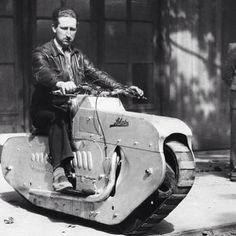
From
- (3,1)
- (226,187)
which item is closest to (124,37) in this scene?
(3,1)

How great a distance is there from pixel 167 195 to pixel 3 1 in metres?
4.84

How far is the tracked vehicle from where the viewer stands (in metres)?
5.05

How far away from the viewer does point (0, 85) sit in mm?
8969

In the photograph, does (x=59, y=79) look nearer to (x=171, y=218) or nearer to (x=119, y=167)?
(x=119, y=167)

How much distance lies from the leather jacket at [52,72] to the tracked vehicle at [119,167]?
0.28m

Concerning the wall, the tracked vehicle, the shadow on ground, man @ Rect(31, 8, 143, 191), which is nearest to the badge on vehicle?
the tracked vehicle

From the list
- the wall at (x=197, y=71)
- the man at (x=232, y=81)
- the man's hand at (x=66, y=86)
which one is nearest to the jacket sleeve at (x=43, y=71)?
the man's hand at (x=66, y=86)

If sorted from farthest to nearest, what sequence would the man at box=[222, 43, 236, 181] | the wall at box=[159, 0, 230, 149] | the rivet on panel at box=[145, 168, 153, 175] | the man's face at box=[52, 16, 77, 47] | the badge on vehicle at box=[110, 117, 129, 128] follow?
1. the wall at box=[159, 0, 230, 149]
2. the man at box=[222, 43, 236, 181]
3. the man's face at box=[52, 16, 77, 47]
4. the badge on vehicle at box=[110, 117, 129, 128]
5. the rivet on panel at box=[145, 168, 153, 175]

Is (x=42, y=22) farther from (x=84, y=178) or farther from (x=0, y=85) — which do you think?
(x=84, y=178)

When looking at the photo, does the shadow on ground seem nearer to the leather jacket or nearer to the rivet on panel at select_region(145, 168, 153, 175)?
the rivet on panel at select_region(145, 168, 153, 175)

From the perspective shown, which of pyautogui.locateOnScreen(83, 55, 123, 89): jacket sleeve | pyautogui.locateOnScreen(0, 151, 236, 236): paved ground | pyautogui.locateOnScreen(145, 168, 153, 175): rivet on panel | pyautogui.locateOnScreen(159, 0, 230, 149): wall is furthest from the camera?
pyautogui.locateOnScreen(159, 0, 230, 149): wall

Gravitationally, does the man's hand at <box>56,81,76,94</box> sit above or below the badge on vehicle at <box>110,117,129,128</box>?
above

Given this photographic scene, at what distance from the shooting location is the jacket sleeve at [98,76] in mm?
5991

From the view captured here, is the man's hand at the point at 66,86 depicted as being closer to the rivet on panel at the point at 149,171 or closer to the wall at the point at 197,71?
the rivet on panel at the point at 149,171
